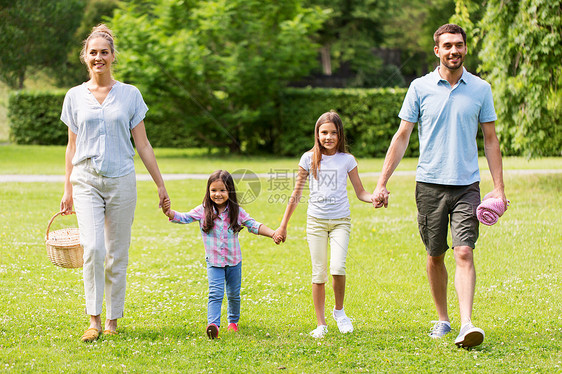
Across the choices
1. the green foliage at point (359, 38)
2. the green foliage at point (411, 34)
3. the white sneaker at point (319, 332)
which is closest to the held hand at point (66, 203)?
the white sneaker at point (319, 332)

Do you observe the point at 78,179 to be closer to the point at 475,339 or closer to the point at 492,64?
the point at 475,339

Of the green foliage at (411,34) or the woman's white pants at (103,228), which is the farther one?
the green foliage at (411,34)

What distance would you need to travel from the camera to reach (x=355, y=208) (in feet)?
37.7

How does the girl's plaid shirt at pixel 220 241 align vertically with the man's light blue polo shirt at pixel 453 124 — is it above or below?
below

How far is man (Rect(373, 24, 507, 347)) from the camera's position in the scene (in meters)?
4.39

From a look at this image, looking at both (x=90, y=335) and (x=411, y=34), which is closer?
(x=90, y=335)

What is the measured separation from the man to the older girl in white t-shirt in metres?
0.33

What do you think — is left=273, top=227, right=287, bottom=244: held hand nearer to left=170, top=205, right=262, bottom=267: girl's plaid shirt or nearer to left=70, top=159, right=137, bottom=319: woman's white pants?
left=170, top=205, right=262, bottom=267: girl's plaid shirt

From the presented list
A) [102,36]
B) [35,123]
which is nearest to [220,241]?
[102,36]

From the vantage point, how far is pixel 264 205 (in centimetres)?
1198

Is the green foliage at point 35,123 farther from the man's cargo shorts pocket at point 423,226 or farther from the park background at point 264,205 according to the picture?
the man's cargo shorts pocket at point 423,226

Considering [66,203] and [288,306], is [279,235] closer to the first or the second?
[288,306]

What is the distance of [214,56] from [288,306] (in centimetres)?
1530

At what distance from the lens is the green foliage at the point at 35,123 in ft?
85.4
